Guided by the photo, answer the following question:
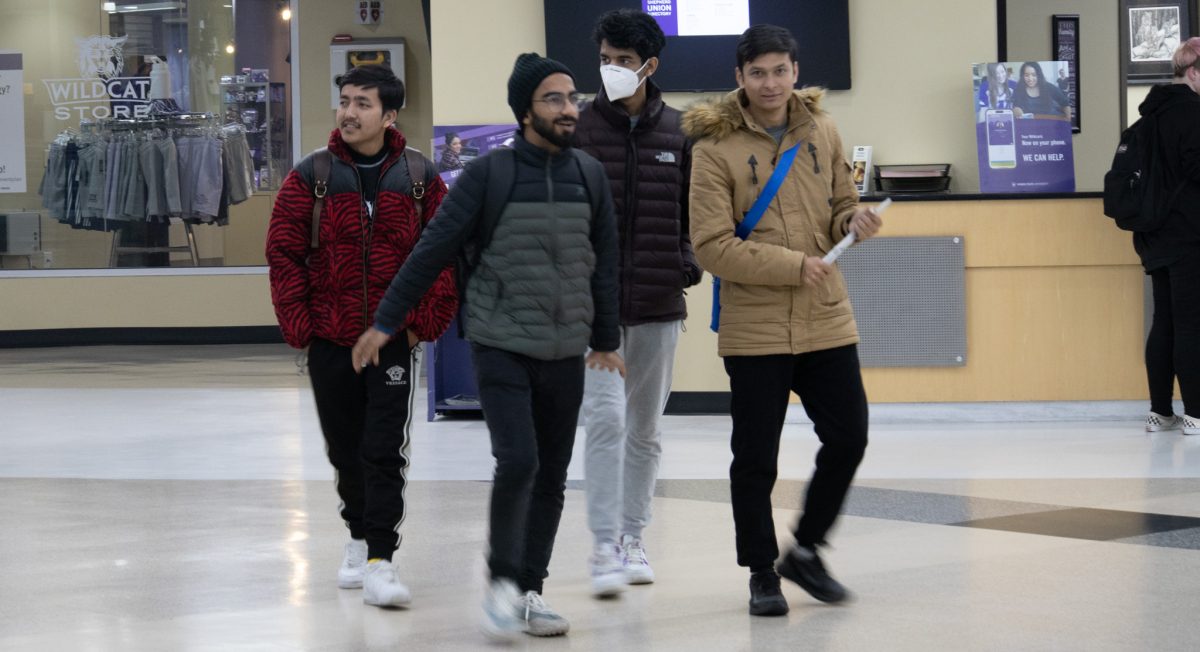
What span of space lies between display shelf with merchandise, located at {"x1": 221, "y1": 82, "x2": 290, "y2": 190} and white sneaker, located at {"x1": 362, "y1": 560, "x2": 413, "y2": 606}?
10498 mm

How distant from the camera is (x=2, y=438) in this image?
7832 mm

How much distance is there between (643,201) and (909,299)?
3710 millimetres

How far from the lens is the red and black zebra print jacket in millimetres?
4117

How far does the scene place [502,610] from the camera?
3588mm

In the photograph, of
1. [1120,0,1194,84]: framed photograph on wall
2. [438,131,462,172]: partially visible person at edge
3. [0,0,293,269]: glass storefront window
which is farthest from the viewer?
[0,0,293,269]: glass storefront window

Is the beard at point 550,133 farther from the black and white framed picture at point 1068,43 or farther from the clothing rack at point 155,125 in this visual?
the clothing rack at point 155,125

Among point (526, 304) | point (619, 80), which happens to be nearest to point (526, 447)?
point (526, 304)

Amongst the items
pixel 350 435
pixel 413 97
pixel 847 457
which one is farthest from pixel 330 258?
pixel 413 97

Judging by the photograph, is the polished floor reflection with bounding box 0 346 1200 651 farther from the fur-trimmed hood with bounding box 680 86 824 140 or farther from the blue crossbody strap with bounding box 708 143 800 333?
the fur-trimmed hood with bounding box 680 86 824 140

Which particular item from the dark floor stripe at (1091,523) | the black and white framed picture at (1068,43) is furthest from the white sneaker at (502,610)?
the black and white framed picture at (1068,43)

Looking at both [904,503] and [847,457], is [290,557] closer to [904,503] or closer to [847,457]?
[847,457]

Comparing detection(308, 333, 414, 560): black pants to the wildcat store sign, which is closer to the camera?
detection(308, 333, 414, 560): black pants

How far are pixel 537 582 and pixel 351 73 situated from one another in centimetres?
143

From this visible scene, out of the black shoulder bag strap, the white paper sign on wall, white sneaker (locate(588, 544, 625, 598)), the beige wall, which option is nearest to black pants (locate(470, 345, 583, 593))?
white sneaker (locate(588, 544, 625, 598))
